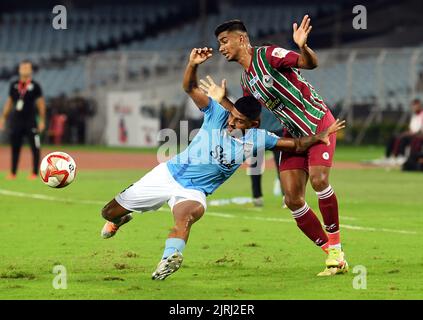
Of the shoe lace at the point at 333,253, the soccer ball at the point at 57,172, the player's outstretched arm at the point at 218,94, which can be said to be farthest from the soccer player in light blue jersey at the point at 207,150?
the soccer ball at the point at 57,172

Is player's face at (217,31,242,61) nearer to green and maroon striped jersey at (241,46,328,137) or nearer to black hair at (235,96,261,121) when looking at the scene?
green and maroon striped jersey at (241,46,328,137)

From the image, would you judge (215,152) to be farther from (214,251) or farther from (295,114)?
(214,251)

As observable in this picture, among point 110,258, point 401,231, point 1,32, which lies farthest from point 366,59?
point 110,258

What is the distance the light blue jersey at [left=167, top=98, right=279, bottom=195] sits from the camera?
32.0 feet

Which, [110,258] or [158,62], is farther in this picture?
[158,62]

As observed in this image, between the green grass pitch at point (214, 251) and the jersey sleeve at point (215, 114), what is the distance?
4.67 ft

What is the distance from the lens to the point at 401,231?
44.7 feet

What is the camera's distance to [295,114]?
34.0 ft

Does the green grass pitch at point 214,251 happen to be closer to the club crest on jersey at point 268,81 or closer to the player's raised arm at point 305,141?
the player's raised arm at point 305,141

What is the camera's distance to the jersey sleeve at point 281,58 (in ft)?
32.7

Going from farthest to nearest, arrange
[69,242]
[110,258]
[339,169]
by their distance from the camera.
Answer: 1. [339,169]
2. [69,242]
3. [110,258]

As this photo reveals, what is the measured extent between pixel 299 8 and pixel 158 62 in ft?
46.8

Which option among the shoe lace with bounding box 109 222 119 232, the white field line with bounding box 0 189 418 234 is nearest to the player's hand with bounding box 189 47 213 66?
the shoe lace with bounding box 109 222 119 232
